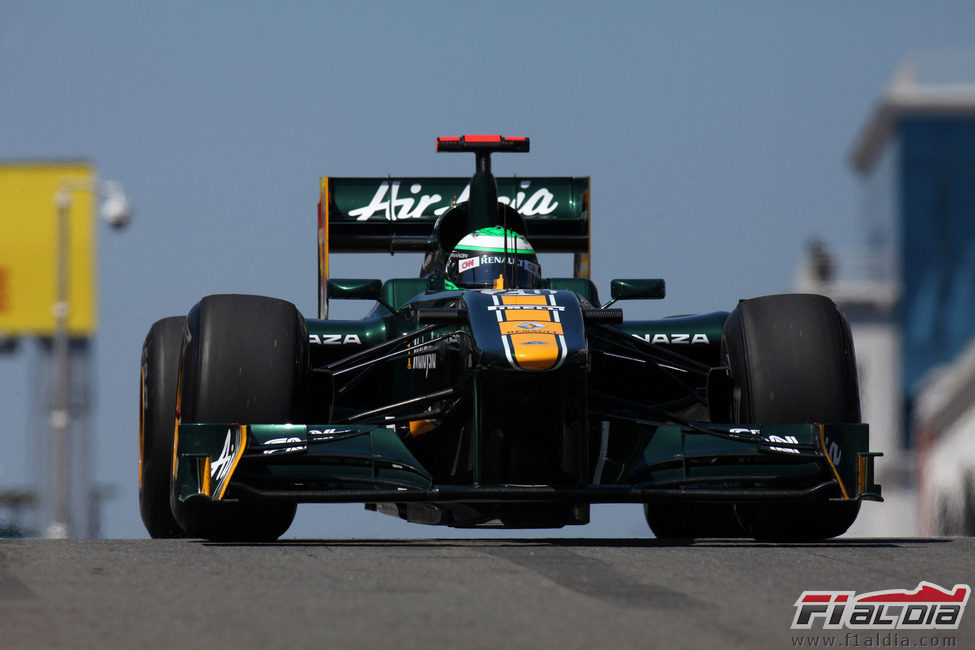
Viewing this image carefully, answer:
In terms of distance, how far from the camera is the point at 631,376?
11820mm

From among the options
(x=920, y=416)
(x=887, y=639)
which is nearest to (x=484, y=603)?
(x=887, y=639)

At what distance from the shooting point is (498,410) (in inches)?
382

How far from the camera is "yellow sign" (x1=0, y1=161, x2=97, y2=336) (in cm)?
3741

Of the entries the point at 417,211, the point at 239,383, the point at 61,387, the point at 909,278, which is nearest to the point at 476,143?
the point at 417,211

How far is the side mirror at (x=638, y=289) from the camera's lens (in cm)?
1181

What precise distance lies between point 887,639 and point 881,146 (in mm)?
56292

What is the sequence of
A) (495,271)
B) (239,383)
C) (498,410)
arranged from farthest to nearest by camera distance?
(495,271), (239,383), (498,410)

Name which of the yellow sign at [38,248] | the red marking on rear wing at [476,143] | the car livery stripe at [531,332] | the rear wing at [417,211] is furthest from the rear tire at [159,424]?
the yellow sign at [38,248]

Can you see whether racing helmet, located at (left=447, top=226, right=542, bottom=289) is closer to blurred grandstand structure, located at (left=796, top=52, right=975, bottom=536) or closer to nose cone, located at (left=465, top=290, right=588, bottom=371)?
nose cone, located at (left=465, top=290, right=588, bottom=371)

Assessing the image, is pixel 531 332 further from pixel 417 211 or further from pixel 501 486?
pixel 417 211

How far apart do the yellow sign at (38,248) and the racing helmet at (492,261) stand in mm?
26086

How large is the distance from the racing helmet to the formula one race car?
11mm

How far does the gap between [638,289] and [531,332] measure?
87.1 inches

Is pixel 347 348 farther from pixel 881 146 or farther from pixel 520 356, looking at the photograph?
pixel 881 146
